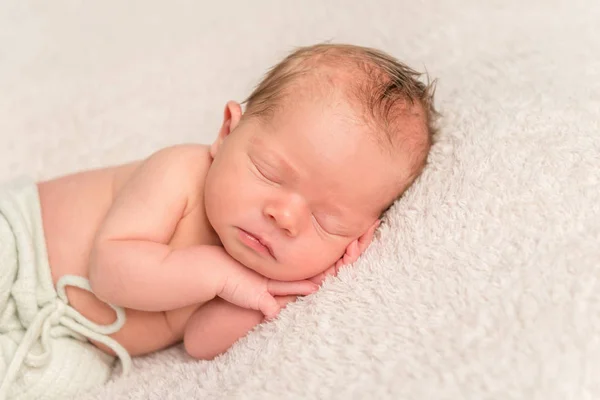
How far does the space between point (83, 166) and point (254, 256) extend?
741mm

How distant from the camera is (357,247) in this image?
3.81ft

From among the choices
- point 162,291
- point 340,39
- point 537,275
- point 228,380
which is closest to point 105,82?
point 340,39

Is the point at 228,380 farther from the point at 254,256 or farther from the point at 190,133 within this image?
the point at 190,133

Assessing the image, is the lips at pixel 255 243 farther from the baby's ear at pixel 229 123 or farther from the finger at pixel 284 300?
the baby's ear at pixel 229 123

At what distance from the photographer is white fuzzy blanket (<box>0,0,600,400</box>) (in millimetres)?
869

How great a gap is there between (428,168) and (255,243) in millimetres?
324

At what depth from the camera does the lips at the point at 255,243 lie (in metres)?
1.09

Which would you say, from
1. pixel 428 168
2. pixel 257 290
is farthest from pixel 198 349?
pixel 428 168

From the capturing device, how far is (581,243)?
950 mm

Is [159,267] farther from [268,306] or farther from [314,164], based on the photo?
[314,164]

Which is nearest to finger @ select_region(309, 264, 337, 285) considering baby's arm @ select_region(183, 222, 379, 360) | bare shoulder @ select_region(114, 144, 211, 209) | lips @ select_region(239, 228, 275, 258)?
baby's arm @ select_region(183, 222, 379, 360)

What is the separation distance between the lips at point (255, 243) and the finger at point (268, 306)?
0.25 feet

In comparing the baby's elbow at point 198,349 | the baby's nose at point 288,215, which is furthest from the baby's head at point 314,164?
the baby's elbow at point 198,349

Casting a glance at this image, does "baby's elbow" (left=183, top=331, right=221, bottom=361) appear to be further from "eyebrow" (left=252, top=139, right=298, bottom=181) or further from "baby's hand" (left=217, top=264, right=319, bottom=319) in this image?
"eyebrow" (left=252, top=139, right=298, bottom=181)
